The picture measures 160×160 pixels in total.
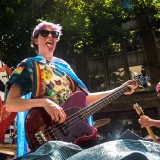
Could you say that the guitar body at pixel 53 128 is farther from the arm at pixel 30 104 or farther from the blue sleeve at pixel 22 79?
the blue sleeve at pixel 22 79

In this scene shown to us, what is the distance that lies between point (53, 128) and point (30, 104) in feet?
0.75

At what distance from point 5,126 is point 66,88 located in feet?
5.10

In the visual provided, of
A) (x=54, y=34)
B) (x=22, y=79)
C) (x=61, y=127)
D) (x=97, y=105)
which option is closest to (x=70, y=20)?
(x=54, y=34)

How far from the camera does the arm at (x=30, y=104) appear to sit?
5.50 feet

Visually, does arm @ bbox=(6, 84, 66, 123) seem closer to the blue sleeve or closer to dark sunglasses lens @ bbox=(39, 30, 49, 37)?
the blue sleeve

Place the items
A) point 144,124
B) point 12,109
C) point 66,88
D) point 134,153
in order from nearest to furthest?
1. point 134,153
2. point 12,109
3. point 66,88
4. point 144,124

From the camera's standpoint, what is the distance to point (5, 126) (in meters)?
3.36

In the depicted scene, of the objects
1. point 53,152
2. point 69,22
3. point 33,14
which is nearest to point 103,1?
point 69,22

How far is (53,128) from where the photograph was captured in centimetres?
180

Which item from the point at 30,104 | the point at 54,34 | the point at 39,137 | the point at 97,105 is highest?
the point at 54,34

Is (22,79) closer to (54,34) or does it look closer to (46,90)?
(46,90)

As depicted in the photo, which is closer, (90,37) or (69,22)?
(69,22)

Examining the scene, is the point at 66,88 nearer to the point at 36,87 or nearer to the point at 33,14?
the point at 36,87

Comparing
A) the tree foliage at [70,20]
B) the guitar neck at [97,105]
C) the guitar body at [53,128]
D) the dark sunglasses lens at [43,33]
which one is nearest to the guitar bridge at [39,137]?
the guitar body at [53,128]
